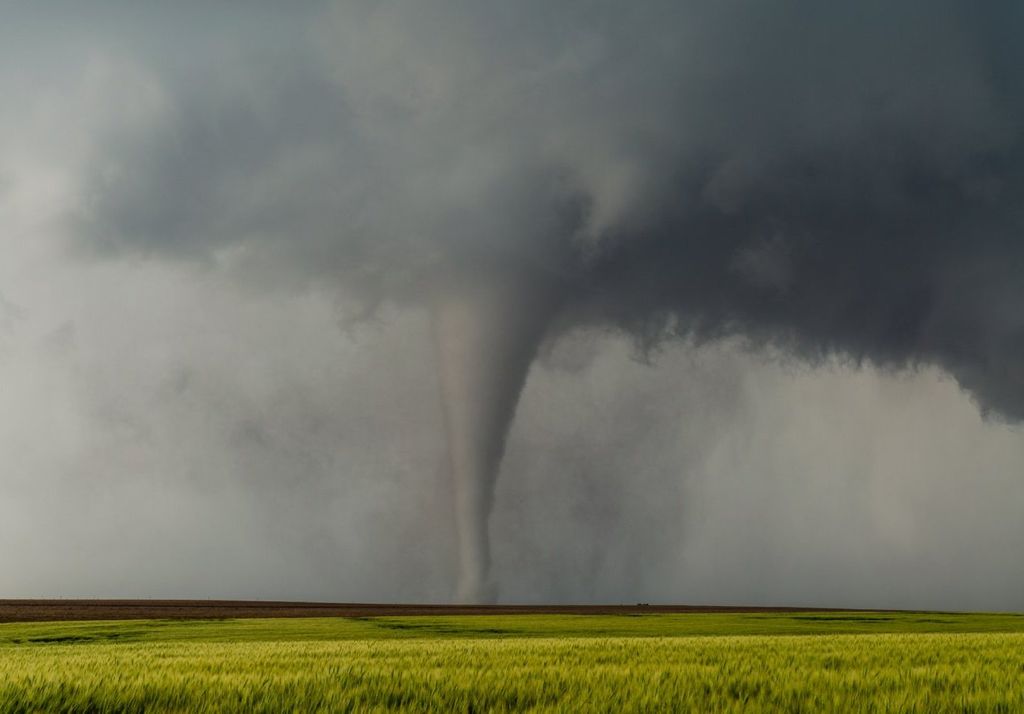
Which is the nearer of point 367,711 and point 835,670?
point 367,711

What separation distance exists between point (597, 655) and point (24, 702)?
8359mm

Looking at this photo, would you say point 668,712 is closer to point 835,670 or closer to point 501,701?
point 501,701

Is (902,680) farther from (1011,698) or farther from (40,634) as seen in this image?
(40,634)

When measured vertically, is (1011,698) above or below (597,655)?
above

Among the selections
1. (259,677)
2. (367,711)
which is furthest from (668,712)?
(259,677)

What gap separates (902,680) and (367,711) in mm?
6147

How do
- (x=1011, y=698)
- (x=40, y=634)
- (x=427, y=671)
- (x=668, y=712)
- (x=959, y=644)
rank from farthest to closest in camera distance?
(x=40, y=634)
(x=959, y=644)
(x=427, y=671)
(x=1011, y=698)
(x=668, y=712)

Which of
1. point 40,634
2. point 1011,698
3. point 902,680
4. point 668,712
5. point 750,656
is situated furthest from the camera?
point 40,634

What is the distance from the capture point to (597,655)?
12188 millimetres

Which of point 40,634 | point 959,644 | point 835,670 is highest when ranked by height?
point 835,670

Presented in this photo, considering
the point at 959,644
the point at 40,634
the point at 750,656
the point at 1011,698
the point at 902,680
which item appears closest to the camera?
the point at 1011,698

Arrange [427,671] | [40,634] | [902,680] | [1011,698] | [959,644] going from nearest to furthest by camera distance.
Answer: [1011,698]
[902,680]
[427,671]
[959,644]
[40,634]

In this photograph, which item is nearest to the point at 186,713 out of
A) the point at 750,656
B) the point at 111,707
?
the point at 111,707

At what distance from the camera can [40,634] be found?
4109 cm
